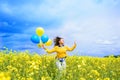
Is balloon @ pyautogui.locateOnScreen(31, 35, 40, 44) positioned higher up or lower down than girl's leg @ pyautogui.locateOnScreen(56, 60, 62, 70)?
higher up

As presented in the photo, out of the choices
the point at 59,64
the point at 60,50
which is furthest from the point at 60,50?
the point at 59,64

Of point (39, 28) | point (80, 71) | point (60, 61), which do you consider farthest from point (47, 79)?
point (39, 28)

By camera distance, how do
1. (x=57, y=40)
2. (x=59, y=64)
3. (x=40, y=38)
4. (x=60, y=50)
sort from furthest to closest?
1. (x=40, y=38)
2. (x=57, y=40)
3. (x=60, y=50)
4. (x=59, y=64)

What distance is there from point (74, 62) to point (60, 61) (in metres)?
2.06

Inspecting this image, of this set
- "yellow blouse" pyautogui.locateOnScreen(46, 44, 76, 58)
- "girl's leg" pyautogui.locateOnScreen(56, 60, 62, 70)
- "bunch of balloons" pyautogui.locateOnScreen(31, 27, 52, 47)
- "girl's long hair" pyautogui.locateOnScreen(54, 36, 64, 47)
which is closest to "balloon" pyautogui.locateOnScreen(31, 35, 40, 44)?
"bunch of balloons" pyautogui.locateOnScreen(31, 27, 52, 47)

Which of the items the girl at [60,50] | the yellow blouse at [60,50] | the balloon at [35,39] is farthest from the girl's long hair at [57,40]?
the balloon at [35,39]

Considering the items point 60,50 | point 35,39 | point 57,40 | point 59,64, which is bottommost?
point 59,64

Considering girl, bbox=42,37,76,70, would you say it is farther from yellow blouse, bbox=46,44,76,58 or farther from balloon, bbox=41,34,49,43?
balloon, bbox=41,34,49,43

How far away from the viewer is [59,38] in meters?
9.54

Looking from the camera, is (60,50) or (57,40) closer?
(60,50)

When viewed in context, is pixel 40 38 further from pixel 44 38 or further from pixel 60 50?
pixel 60 50

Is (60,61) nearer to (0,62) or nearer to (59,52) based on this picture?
(59,52)

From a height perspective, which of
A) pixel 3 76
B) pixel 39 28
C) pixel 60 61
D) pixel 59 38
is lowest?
pixel 3 76

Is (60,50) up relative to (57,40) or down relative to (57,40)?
down
